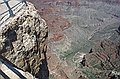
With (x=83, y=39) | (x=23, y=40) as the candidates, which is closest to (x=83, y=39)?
(x=83, y=39)

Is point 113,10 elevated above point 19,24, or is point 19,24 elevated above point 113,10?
point 19,24

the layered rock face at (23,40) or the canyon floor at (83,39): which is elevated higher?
the layered rock face at (23,40)

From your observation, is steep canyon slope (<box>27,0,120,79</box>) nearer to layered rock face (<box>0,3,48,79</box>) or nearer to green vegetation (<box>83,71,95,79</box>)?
green vegetation (<box>83,71,95,79</box>)

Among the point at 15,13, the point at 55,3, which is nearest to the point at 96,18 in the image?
the point at 55,3

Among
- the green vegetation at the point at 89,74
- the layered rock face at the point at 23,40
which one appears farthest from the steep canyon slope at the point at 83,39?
the layered rock face at the point at 23,40

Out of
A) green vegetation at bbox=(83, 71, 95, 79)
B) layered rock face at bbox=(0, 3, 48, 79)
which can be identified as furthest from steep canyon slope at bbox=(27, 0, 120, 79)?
layered rock face at bbox=(0, 3, 48, 79)

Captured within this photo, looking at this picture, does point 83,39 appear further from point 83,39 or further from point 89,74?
point 89,74

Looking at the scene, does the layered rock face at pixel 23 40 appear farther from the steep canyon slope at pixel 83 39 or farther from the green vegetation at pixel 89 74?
the green vegetation at pixel 89 74

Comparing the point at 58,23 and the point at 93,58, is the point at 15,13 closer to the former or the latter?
the point at 93,58
